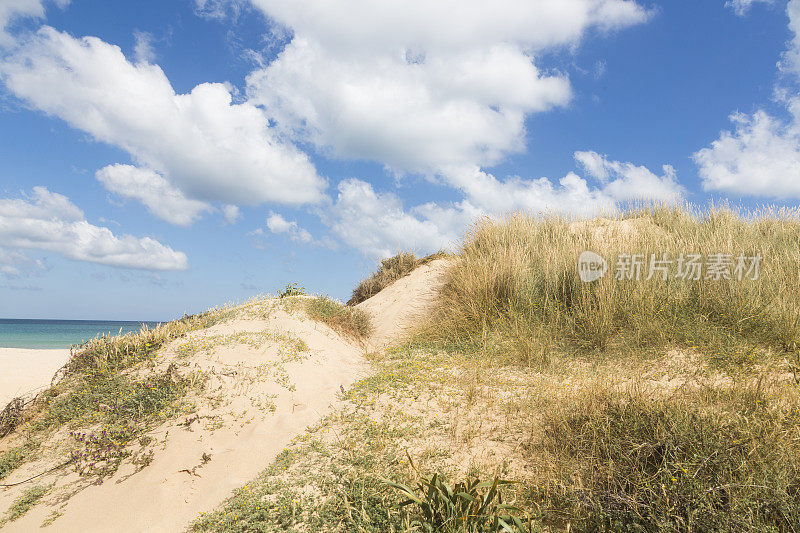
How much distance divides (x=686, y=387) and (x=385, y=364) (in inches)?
187

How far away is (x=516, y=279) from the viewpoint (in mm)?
8961

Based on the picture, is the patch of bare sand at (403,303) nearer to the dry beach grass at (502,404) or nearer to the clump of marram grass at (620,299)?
the dry beach grass at (502,404)

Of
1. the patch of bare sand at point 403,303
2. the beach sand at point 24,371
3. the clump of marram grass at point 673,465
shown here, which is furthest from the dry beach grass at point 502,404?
the beach sand at point 24,371

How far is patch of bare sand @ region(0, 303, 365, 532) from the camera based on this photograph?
13.9 ft

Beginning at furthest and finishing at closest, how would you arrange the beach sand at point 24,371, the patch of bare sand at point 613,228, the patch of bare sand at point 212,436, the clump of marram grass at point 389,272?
the clump of marram grass at point 389,272 < the patch of bare sand at point 613,228 < the beach sand at point 24,371 < the patch of bare sand at point 212,436

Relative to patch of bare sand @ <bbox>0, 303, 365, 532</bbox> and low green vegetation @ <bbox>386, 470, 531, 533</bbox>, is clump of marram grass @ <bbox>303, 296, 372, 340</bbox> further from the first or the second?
low green vegetation @ <bbox>386, 470, 531, 533</bbox>

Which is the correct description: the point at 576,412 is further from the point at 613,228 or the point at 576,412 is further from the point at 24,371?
the point at 24,371

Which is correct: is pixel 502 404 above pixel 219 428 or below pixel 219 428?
above

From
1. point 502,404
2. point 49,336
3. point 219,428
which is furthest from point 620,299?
point 49,336

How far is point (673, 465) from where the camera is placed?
10.6 ft

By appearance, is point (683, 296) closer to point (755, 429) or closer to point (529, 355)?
point (529, 355)

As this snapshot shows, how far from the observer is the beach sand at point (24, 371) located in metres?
8.59

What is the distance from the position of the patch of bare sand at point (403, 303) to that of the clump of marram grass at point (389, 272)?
0.58 metres

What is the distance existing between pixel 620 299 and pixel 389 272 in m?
8.59
